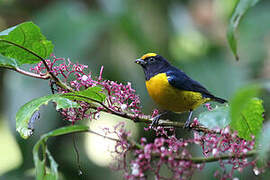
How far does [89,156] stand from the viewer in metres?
5.25

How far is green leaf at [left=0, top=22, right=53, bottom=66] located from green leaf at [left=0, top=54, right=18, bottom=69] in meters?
0.02

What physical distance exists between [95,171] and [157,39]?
2179 millimetres

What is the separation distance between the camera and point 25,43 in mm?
1874

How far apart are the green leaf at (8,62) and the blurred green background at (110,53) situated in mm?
2465

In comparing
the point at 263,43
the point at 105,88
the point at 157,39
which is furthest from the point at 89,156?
the point at 263,43

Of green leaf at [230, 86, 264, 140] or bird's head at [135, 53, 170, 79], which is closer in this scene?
green leaf at [230, 86, 264, 140]

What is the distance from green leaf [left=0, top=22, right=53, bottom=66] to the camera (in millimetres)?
1804

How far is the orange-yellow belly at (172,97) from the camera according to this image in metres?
3.25

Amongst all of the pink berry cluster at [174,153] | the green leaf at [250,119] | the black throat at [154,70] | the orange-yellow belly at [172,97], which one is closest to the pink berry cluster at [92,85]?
the pink berry cluster at [174,153]

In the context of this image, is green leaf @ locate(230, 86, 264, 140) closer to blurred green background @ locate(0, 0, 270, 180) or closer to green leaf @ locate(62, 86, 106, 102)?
green leaf @ locate(62, 86, 106, 102)

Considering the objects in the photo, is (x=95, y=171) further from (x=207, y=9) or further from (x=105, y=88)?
(x=207, y=9)

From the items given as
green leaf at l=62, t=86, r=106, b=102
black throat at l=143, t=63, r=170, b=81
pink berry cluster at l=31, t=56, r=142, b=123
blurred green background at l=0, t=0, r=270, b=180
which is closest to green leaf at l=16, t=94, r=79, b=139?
green leaf at l=62, t=86, r=106, b=102

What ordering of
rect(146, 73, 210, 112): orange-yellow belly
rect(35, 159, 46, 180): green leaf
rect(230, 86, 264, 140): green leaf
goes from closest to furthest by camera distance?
rect(35, 159, 46, 180): green leaf
rect(230, 86, 264, 140): green leaf
rect(146, 73, 210, 112): orange-yellow belly

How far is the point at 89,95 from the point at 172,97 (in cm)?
153
